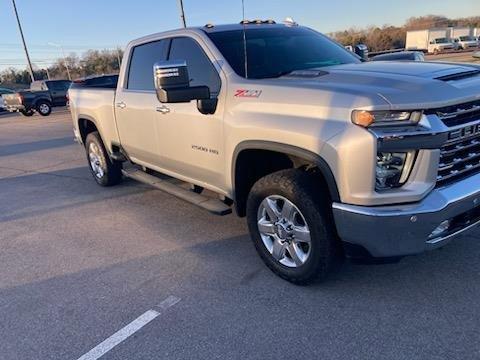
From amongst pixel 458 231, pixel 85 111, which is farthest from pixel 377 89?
pixel 85 111

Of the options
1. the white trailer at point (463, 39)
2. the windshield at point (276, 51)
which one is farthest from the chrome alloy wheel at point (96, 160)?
the white trailer at point (463, 39)

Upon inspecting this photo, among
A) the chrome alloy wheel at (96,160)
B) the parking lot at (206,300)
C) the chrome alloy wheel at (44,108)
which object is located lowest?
the chrome alloy wheel at (44,108)

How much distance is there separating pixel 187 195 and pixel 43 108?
70.9 feet

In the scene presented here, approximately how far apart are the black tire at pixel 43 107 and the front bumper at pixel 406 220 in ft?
76.7

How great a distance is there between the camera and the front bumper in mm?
2619

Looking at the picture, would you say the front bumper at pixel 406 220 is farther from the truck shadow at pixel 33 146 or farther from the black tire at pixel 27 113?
the black tire at pixel 27 113

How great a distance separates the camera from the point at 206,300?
10.7ft

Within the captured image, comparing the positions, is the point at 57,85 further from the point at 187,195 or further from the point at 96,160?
the point at 187,195

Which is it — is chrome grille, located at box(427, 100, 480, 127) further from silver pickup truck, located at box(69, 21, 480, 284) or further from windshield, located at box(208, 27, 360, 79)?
windshield, located at box(208, 27, 360, 79)

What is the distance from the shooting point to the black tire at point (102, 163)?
20.5ft

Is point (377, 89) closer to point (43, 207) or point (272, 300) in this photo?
point (272, 300)

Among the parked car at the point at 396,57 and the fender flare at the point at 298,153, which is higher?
the parked car at the point at 396,57

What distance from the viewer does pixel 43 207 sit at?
5.95 meters

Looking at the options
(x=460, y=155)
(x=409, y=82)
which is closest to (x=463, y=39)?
(x=460, y=155)
